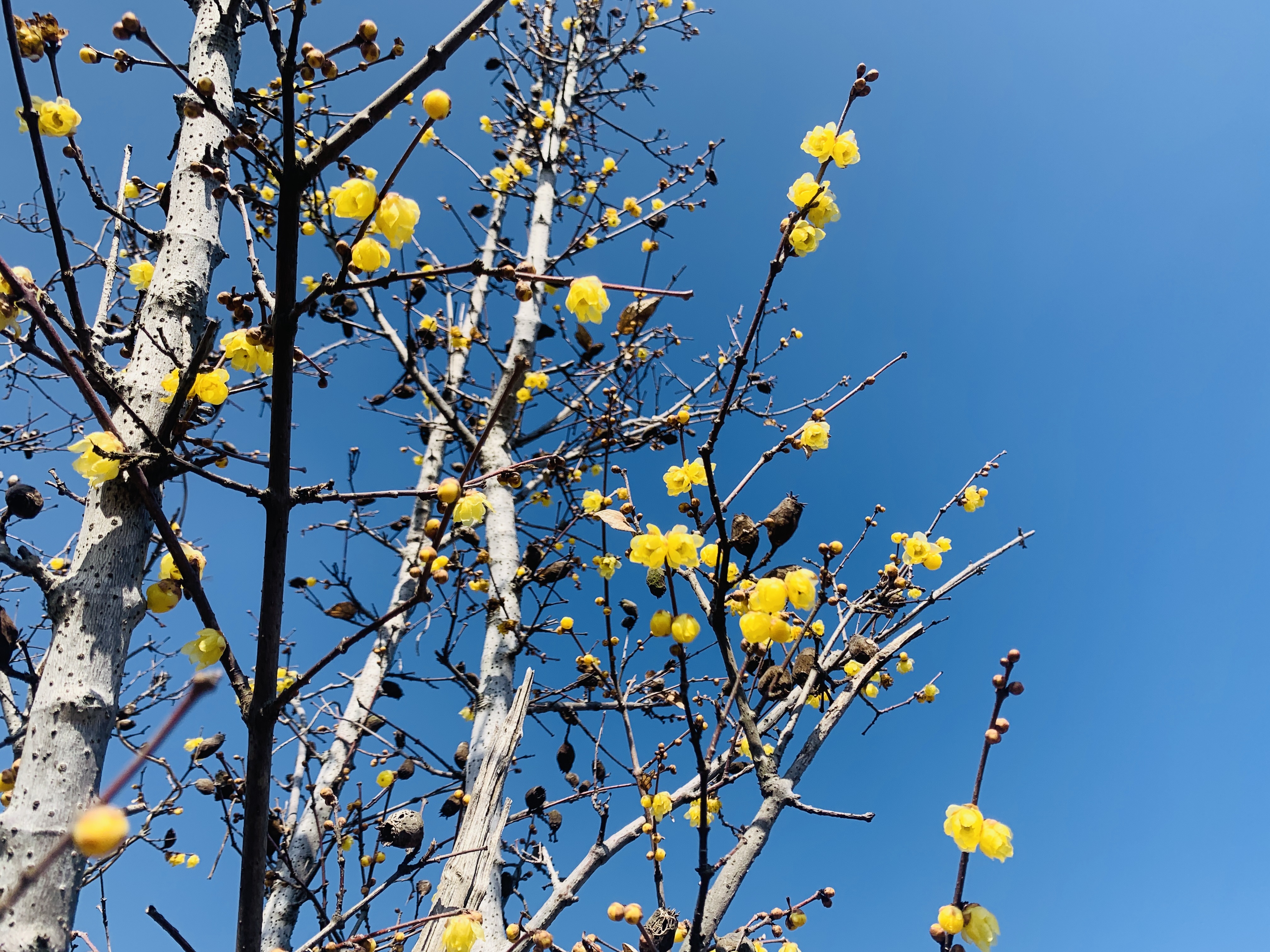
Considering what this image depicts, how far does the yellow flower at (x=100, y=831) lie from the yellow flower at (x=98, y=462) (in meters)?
1.49

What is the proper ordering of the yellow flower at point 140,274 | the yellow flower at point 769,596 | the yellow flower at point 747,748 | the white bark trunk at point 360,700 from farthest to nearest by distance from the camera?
the white bark trunk at point 360,700, the yellow flower at point 140,274, the yellow flower at point 747,748, the yellow flower at point 769,596

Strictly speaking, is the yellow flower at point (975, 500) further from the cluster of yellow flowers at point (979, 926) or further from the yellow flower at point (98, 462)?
the yellow flower at point (98, 462)

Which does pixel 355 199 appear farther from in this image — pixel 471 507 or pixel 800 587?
pixel 800 587

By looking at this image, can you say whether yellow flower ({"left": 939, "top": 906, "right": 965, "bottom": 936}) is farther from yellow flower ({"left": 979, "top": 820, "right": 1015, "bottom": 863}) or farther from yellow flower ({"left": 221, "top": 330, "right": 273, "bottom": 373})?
yellow flower ({"left": 221, "top": 330, "right": 273, "bottom": 373})

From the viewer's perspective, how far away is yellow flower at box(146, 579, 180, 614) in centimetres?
206

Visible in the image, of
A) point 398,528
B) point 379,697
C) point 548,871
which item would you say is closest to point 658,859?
point 548,871

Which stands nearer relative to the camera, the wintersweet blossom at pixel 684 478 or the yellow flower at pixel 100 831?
the yellow flower at pixel 100 831

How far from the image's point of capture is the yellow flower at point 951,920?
1.64 metres

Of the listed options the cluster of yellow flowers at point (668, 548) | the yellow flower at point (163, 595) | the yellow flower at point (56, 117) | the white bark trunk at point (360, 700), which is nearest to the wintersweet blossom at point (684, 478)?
the cluster of yellow flowers at point (668, 548)

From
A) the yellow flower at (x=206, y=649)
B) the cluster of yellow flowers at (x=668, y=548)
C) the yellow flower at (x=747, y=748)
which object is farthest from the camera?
the yellow flower at (x=747, y=748)

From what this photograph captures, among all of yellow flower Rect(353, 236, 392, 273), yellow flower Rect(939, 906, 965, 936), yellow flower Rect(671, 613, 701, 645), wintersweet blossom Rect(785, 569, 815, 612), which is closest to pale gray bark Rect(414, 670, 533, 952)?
yellow flower Rect(671, 613, 701, 645)

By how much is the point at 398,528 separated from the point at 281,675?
1.65m

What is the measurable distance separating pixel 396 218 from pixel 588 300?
1.76ft

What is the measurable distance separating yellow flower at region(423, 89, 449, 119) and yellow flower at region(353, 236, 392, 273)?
0.33 meters
